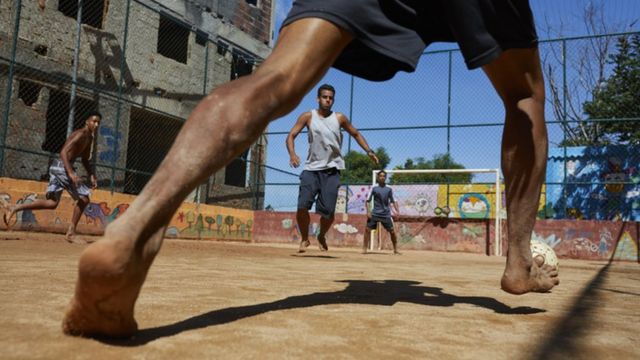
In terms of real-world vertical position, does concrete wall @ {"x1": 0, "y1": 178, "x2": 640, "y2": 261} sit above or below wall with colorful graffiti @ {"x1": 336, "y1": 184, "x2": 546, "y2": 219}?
below

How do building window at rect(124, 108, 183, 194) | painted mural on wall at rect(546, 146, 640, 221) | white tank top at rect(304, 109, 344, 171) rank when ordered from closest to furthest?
white tank top at rect(304, 109, 344, 171) → painted mural on wall at rect(546, 146, 640, 221) → building window at rect(124, 108, 183, 194)

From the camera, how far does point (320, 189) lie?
6.47 meters

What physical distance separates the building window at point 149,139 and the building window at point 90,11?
9.37 ft

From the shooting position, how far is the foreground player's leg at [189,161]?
1.06 metres

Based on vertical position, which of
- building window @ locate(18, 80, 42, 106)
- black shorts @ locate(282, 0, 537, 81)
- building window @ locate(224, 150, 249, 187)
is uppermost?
building window @ locate(18, 80, 42, 106)

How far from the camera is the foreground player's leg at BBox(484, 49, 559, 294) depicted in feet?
6.43

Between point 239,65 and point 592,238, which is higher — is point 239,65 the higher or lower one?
the higher one

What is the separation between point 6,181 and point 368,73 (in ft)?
29.3

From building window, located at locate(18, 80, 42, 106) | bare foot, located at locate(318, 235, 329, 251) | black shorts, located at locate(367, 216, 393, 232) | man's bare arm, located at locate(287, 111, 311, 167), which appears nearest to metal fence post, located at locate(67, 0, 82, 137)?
building window, located at locate(18, 80, 42, 106)

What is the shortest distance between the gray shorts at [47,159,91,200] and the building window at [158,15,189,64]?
34.2ft

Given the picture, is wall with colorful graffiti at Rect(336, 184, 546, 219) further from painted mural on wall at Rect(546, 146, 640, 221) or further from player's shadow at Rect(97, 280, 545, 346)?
player's shadow at Rect(97, 280, 545, 346)

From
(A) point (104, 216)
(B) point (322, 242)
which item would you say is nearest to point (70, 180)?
(B) point (322, 242)

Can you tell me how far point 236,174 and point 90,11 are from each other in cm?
684

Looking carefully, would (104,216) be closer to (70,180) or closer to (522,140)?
(70,180)
